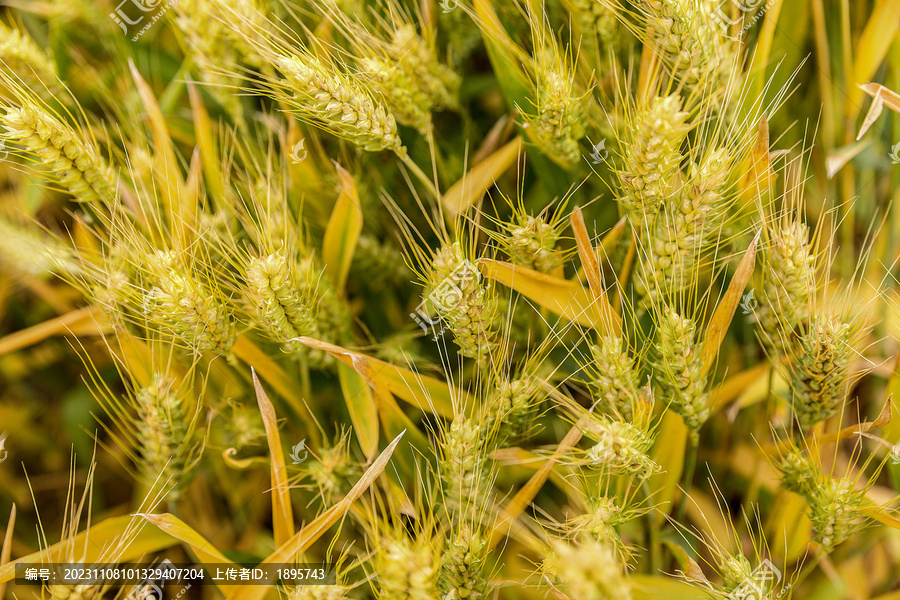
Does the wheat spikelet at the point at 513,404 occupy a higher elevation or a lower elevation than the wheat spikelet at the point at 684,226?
lower

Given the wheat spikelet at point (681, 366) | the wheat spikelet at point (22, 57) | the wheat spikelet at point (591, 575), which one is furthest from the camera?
the wheat spikelet at point (22, 57)

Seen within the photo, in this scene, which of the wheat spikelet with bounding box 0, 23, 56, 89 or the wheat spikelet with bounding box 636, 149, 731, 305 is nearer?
the wheat spikelet with bounding box 636, 149, 731, 305

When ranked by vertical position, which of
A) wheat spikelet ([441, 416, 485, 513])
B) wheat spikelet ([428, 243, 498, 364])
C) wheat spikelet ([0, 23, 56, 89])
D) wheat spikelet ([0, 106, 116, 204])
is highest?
wheat spikelet ([0, 23, 56, 89])

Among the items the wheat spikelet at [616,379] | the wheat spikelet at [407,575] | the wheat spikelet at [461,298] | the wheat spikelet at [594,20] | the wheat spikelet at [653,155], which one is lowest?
the wheat spikelet at [407,575]

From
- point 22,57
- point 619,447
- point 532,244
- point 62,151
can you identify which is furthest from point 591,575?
point 22,57

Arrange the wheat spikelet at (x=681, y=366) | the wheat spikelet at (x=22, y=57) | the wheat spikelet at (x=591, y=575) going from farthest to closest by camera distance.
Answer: the wheat spikelet at (x=22, y=57) → the wheat spikelet at (x=681, y=366) → the wheat spikelet at (x=591, y=575)

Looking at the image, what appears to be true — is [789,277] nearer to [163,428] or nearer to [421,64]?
[421,64]

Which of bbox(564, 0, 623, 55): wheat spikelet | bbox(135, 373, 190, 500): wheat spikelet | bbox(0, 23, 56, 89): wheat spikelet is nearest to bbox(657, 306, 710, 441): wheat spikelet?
bbox(564, 0, 623, 55): wheat spikelet

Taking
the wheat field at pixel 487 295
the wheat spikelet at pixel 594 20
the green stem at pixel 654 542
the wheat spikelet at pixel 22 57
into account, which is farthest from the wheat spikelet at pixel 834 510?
the wheat spikelet at pixel 22 57

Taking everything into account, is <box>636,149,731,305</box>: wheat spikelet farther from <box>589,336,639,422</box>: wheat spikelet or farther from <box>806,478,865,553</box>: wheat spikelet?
<box>806,478,865,553</box>: wheat spikelet

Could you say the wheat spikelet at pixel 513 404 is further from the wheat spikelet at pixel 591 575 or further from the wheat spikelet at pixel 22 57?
the wheat spikelet at pixel 22 57
